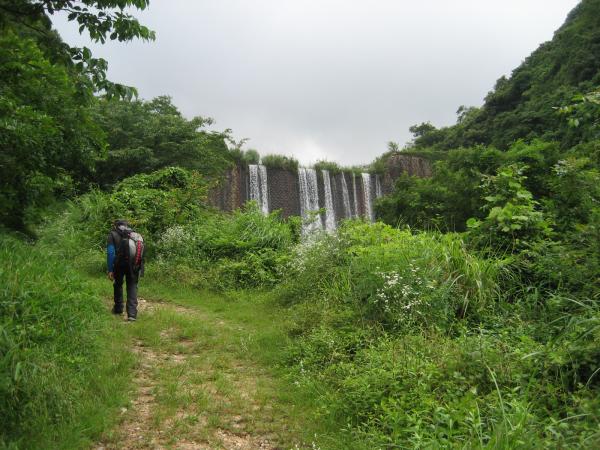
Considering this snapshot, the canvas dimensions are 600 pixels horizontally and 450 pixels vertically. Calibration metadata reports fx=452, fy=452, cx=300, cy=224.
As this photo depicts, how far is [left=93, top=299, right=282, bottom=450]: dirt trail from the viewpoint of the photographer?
3223 millimetres

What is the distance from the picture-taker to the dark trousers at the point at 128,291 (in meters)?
6.23

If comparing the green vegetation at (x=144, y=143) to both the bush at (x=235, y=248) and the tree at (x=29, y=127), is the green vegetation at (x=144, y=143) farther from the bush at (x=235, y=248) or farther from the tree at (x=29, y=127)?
the tree at (x=29, y=127)

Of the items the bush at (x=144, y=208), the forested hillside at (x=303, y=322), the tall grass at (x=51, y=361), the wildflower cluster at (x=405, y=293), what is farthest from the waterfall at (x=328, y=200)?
the tall grass at (x=51, y=361)

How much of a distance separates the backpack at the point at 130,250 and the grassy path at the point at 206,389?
28.8 inches

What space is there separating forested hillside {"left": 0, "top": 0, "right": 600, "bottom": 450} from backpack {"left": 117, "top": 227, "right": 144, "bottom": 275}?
2.25 feet

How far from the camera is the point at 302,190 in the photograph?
22625 mm

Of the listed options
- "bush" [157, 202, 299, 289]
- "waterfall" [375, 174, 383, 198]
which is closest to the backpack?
"bush" [157, 202, 299, 289]

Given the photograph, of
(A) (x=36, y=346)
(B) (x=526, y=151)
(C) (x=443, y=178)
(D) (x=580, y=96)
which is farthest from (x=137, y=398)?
(C) (x=443, y=178)

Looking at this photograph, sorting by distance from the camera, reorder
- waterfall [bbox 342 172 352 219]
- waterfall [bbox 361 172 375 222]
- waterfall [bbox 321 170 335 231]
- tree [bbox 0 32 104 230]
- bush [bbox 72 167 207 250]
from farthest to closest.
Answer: waterfall [bbox 361 172 375 222]
waterfall [bbox 342 172 352 219]
waterfall [bbox 321 170 335 231]
bush [bbox 72 167 207 250]
tree [bbox 0 32 104 230]

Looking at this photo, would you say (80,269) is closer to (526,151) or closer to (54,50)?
(54,50)

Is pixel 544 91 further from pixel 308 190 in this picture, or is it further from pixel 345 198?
pixel 308 190

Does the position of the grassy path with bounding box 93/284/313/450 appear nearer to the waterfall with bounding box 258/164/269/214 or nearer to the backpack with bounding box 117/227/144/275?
the backpack with bounding box 117/227/144/275

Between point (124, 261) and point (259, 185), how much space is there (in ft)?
51.0

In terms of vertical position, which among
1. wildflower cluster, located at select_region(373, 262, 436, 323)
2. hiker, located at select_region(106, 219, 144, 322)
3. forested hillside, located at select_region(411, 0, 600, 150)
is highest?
forested hillside, located at select_region(411, 0, 600, 150)
